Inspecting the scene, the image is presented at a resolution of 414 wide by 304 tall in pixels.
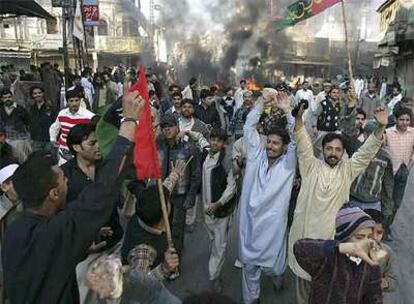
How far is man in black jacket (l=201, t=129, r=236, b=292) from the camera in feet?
15.5

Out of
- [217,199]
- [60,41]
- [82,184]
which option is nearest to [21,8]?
[217,199]

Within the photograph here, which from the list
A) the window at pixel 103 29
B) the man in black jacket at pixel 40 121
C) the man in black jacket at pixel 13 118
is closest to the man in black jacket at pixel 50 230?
the man in black jacket at pixel 40 121

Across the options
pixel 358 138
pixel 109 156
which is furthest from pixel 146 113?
pixel 358 138

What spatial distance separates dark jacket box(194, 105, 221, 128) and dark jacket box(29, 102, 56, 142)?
2573mm

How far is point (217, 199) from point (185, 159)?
0.52 metres

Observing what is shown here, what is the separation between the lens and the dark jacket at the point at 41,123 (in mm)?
7469

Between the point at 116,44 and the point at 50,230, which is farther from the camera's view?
the point at 116,44

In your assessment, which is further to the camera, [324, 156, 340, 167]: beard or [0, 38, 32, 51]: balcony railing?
[0, 38, 32, 51]: balcony railing

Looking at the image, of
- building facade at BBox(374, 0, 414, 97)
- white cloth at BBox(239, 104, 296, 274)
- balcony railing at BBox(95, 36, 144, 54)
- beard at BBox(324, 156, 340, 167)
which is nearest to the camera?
beard at BBox(324, 156, 340, 167)

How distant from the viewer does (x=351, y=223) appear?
2.41 metres

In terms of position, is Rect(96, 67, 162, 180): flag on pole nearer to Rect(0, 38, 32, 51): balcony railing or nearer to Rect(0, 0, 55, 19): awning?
Rect(0, 0, 55, 19): awning

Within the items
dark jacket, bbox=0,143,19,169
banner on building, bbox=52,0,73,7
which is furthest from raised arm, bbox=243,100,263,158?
banner on building, bbox=52,0,73,7

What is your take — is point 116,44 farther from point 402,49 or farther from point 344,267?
point 344,267

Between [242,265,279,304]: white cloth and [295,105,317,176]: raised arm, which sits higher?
[295,105,317,176]: raised arm
